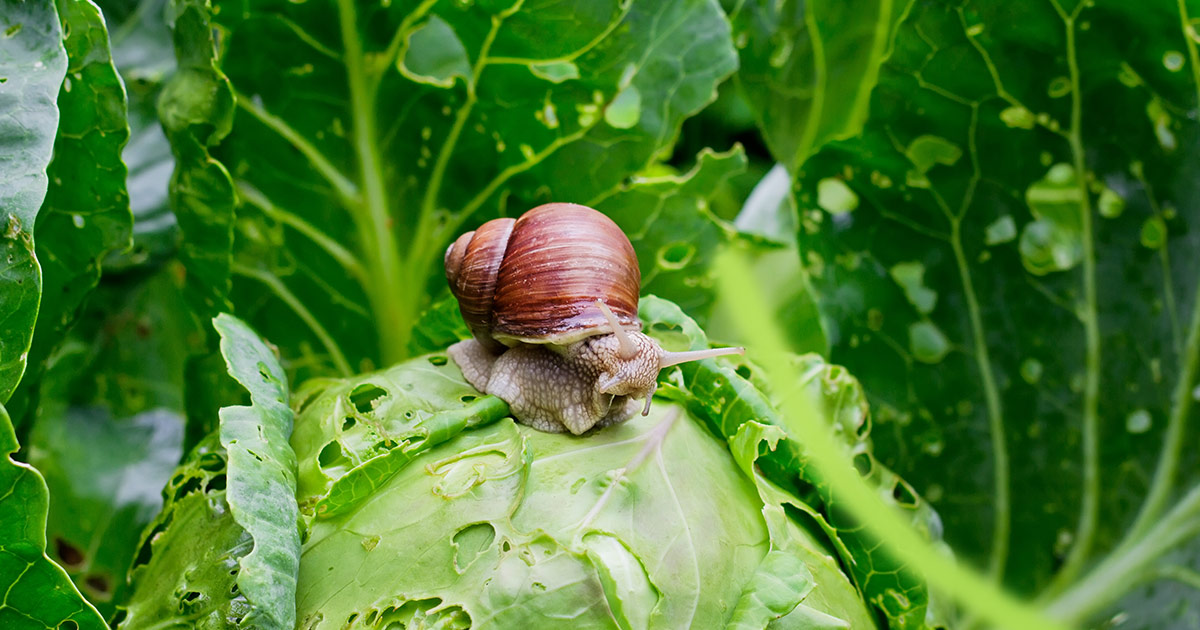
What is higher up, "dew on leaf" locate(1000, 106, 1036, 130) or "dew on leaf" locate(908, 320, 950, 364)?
"dew on leaf" locate(1000, 106, 1036, 130)

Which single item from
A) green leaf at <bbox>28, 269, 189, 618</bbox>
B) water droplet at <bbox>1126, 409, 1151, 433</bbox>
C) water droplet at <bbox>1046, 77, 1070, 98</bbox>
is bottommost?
green leaf at <bbox>28, 269, 189, 618</bbox>

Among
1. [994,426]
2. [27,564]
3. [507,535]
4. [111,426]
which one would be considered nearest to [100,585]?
[111,426]

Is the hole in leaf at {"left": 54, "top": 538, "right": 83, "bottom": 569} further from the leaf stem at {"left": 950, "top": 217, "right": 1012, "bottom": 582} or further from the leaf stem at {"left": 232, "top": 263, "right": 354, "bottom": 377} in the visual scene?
the leaf stem at {"left": 950, "top": 217, "right": 1012, "bottom": 582}

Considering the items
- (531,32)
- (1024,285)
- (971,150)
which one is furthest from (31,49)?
(1024,285)

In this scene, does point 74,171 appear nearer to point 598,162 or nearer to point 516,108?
point 516,108

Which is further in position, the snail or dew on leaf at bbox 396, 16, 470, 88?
dew on leaf at bbox 396, 16, 470, 88

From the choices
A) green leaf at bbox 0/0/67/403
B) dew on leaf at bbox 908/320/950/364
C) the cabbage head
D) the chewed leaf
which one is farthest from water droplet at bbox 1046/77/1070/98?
green leaf at bbox 0/0/67/403

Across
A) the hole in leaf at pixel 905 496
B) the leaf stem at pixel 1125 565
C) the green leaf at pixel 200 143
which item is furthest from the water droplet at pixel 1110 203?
the green leaf at pixel 200 143
